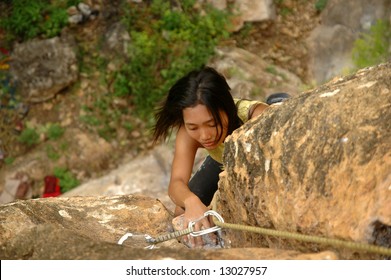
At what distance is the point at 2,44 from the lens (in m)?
7.61

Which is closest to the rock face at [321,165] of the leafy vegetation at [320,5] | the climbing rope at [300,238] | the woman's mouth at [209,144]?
the climbing rope at [300,238]

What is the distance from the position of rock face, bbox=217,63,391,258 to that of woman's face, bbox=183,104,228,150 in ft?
1.04

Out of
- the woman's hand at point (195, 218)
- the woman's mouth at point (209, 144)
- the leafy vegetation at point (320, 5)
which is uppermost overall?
the leafy vegetation at point (320, 5)

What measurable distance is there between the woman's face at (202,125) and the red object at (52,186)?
4.83m

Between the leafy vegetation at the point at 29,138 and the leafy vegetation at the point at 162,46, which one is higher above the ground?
the leafy vegetation at the point at 162,46

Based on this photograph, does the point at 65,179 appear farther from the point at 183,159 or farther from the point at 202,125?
the point at 202,125

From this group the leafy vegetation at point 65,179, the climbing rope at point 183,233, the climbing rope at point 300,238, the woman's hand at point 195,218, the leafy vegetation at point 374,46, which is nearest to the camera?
the climbing rope at point 300,238

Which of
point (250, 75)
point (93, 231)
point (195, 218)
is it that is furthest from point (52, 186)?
point (195, 218)

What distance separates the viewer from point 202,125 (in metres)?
2.62

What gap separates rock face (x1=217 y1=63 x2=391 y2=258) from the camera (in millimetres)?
1681

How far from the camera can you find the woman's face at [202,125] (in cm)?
262

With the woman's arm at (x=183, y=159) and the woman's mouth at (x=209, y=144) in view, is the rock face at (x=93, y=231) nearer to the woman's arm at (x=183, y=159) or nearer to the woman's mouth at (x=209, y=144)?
the woman's arm at (x=183, y=159)

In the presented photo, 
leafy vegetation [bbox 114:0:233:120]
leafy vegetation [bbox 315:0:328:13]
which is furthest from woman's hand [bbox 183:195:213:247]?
leafy vegetation [bbox 315:0:328:13]

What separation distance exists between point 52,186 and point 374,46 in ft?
15.8
